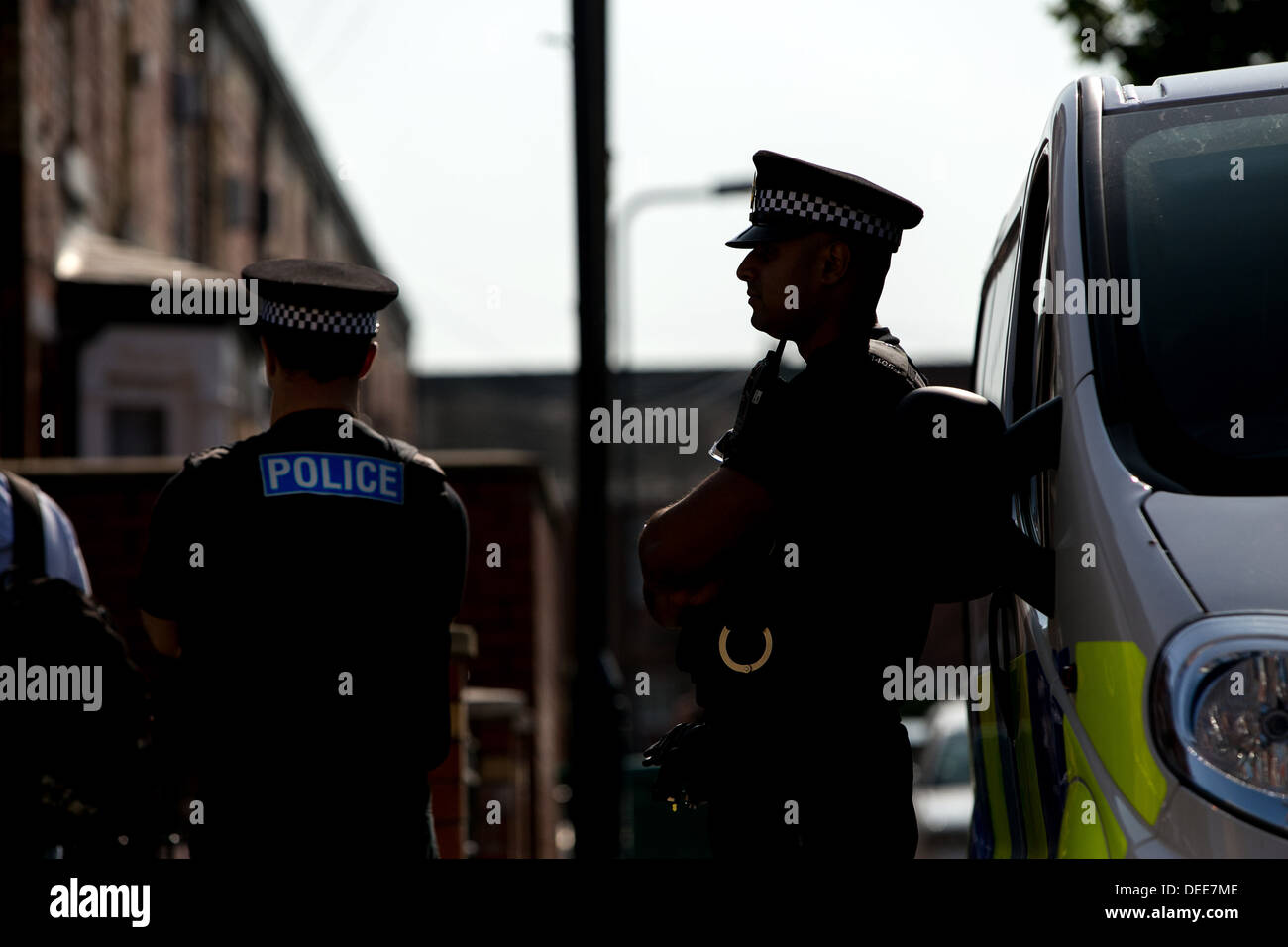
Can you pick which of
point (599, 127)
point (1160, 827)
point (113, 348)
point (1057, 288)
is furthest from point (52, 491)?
point (113, 348)

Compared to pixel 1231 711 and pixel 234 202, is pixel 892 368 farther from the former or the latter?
pixel 234 202

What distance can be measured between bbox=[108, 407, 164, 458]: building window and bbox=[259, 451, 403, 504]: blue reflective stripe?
14179 mm

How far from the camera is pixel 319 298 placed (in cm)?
334

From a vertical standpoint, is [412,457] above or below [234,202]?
below

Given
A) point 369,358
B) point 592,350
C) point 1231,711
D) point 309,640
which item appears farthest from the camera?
point 592,350

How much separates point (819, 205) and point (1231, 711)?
1143 mm

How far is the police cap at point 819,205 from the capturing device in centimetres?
299

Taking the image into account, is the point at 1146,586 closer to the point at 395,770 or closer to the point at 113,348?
the point at 395,770

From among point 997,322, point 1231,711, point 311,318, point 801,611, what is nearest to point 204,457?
point 311,318

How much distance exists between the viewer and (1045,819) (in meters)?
2.85

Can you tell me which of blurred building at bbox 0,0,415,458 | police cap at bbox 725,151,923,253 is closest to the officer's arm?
police cap at bbox 725,151,923,253

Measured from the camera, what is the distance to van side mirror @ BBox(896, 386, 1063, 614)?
251cm

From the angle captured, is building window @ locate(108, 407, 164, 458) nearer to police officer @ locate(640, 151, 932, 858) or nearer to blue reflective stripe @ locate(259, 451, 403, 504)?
blue reflective stripe @ locate(259, 451, 403, 504)
